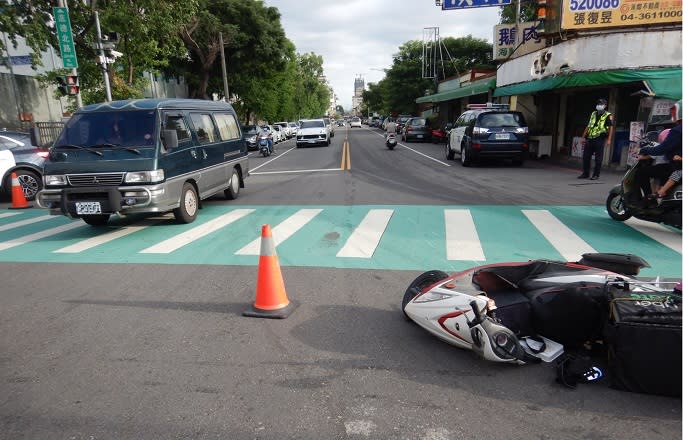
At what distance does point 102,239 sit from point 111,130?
→ 1880 millimetres

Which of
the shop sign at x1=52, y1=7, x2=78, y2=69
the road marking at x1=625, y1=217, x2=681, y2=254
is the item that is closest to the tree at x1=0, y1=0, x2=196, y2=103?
the shop sign at x1=52, y1=7, x2=78, y2=69

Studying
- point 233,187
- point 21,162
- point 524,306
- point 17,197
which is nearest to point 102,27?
point 21,162

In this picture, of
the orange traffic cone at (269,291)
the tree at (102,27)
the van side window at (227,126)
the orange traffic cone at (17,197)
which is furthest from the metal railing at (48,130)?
the orange traffic cone at (269,291)

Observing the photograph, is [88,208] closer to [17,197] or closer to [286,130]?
[17,197]

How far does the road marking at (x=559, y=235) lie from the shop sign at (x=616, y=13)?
10320mm

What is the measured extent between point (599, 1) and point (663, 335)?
16.1 metres

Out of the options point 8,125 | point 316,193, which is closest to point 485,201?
point 316,193

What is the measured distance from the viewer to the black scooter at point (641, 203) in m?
6.34

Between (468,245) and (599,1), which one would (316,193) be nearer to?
(468,245)

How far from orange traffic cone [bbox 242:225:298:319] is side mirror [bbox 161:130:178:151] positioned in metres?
4.05

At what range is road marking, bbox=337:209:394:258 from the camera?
6.36 metres

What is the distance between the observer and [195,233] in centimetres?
777

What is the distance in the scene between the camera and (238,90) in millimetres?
39594

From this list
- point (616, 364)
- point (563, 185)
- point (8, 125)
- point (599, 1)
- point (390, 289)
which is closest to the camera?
point (616, 364)
